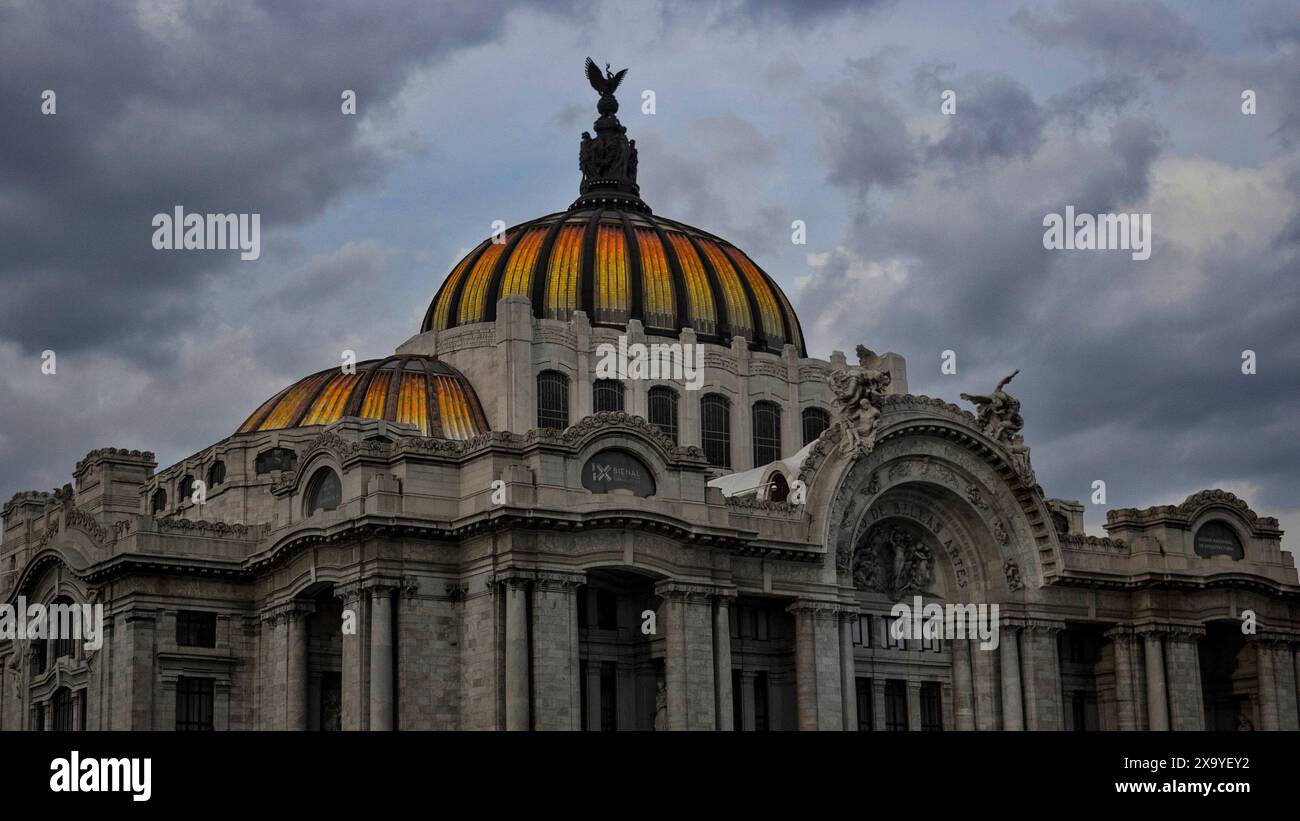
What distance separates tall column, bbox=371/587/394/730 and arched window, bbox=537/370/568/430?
17.7m

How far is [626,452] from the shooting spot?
67438 mm

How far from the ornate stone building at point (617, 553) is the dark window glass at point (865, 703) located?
79 mm

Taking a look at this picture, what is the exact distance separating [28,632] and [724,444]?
2792cm

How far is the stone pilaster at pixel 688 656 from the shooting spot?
65.7 meters

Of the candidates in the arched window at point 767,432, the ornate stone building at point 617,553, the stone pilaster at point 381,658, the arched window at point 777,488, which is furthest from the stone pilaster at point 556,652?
the arched window at point 767,432

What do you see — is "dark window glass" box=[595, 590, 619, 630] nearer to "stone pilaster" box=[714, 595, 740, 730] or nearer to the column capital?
the column capital

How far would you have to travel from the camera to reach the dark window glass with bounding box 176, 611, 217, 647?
71.4 m

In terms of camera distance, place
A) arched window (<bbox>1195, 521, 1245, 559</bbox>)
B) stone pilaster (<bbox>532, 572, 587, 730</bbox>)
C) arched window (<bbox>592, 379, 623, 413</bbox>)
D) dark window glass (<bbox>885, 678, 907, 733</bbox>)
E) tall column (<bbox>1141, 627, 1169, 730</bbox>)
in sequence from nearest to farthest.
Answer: stone pilaster (<bbox>532, 572, 587, 730</bbox>) < dark window glass (<bbox>885, 678, 907, 733</bbox>) < tall column (<bbox>1141, 627, 1169, 730</bbox>) < arched window (<bbox>1195, 521, 1245, 559</bbox>) < arched window (<bbox>592, 379, 623, 413</bbox>)

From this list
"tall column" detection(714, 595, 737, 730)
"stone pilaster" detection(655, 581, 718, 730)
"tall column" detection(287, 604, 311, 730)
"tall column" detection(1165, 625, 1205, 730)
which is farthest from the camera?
"tall column" detection(1165, 625, 1205, 730)

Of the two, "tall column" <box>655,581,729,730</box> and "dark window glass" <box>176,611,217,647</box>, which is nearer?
"tall column" <box>655,581,729,730</box>

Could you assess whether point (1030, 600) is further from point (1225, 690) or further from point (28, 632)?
point (28, 632)

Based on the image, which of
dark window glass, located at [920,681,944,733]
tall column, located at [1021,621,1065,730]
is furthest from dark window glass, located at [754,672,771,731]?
tall column, located at [1021,621,1065,730]

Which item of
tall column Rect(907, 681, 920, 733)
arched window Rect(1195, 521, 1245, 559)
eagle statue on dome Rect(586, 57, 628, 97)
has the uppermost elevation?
eagle statue on dome Rect(586, 57, 628, 97)

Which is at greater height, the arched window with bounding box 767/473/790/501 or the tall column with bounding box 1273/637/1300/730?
the arched window with bounding box 767/473/790/501
